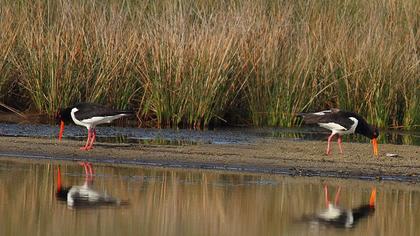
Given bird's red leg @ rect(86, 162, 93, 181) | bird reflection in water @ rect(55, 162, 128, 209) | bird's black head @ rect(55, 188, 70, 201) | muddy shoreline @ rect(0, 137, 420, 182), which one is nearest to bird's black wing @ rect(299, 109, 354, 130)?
muddy shoreline @ rect(0, 137, 420, 182)

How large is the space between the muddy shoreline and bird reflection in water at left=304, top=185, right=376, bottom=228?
204cm

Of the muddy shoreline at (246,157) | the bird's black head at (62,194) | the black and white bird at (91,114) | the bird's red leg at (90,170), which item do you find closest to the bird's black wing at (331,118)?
the muddy shoreline at (246,157)

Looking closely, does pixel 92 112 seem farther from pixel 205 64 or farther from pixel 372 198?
pixel 372 198

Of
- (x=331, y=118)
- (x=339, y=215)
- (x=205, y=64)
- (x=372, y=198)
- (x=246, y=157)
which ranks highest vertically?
(x=205, y=64)

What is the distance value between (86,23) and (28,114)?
175 cm

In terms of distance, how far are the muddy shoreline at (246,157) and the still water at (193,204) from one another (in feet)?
1.67

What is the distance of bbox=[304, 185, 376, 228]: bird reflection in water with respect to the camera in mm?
10531

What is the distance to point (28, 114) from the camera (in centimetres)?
1859

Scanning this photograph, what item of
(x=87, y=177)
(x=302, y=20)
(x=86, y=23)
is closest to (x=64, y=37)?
(x=86, y=23)

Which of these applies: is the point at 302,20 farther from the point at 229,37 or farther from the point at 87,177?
the point at 87,177

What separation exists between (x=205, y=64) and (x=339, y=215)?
285 inches

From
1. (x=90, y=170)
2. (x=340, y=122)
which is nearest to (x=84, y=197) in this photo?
(x=90, y=170)

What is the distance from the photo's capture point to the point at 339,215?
11.0 meters

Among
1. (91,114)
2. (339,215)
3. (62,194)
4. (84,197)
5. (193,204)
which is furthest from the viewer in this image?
(91,114)
